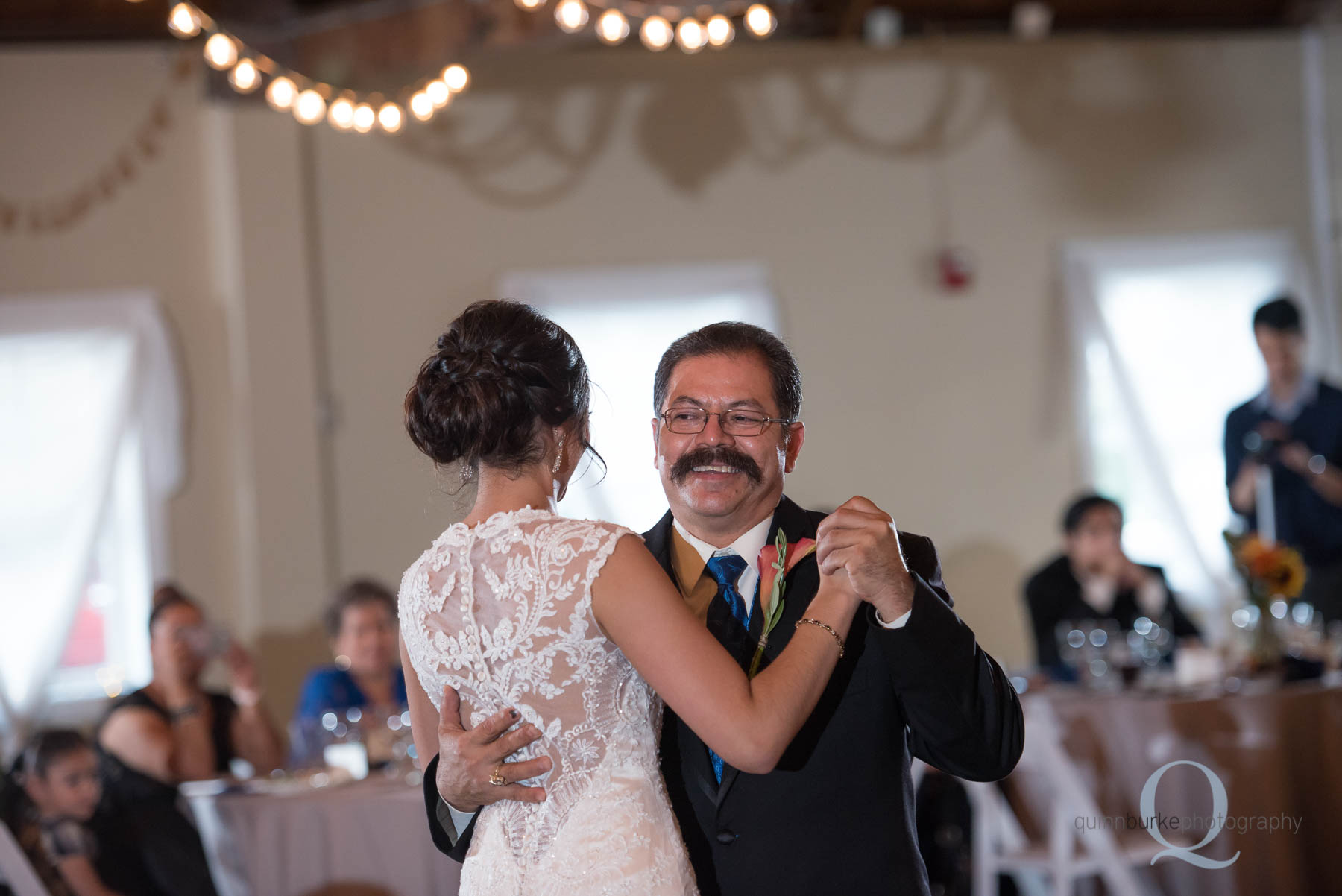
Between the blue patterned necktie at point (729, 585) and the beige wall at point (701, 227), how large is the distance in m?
3.74

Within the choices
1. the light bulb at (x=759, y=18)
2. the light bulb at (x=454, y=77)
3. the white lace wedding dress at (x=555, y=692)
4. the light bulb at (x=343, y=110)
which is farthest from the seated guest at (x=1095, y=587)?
the white lace wedding dress at (x=555, y=692)

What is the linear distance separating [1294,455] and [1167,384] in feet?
4.76

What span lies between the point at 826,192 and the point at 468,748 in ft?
16.9

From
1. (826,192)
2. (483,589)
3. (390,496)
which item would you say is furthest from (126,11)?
(483,589)

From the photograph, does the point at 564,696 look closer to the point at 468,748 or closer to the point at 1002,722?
the point at 468,748

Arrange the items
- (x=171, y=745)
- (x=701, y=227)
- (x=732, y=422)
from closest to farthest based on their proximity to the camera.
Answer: (x=732, y=422)
(x=171, y=745)
(x=701, y=227)

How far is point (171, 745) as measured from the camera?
3.95 metres

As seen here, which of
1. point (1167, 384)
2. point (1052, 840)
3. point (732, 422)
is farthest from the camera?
point (1167, 384)

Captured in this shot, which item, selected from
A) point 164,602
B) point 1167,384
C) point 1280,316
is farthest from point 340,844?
point 1167,384

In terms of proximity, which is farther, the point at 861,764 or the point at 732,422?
the point at 732,422

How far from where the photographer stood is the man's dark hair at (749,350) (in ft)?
6.18

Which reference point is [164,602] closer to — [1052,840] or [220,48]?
[220,48]

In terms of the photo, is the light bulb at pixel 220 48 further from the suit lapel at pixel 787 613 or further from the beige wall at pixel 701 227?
the suit lapel at pixel 787 613

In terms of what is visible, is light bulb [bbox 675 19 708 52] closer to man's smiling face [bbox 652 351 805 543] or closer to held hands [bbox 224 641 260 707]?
held hands [bbox 224 641 260 707]
